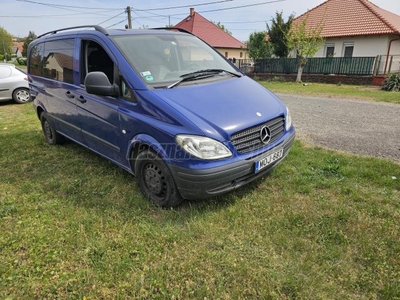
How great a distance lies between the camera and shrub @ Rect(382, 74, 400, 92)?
12.8 meters

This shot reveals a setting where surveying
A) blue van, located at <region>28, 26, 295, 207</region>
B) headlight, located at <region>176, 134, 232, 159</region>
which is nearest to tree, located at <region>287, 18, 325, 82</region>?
blue van, located at <region>28, 26, 295, 207</region>

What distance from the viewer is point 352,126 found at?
251 inches

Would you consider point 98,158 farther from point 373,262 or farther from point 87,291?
point 373,262

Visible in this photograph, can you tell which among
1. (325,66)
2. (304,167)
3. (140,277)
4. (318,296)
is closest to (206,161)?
(140,277)

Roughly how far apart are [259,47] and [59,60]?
21.6m

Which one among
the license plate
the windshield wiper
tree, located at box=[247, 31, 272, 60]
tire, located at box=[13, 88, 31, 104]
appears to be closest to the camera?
the license plate

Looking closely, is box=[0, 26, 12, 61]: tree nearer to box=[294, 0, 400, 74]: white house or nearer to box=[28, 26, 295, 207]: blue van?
box=[294, 0, 400, 74]: white house

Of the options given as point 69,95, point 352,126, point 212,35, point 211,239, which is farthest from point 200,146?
point 212,35

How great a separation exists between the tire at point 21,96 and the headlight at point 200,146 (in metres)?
10.3

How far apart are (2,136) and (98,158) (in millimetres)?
3000

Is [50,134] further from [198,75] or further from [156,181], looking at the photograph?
[198,75]

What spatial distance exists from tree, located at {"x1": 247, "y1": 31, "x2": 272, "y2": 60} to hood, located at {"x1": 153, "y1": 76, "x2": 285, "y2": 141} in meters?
20.5

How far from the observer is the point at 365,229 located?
2715mm

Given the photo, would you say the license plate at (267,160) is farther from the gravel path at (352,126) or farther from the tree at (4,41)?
the tree at (4,41)
